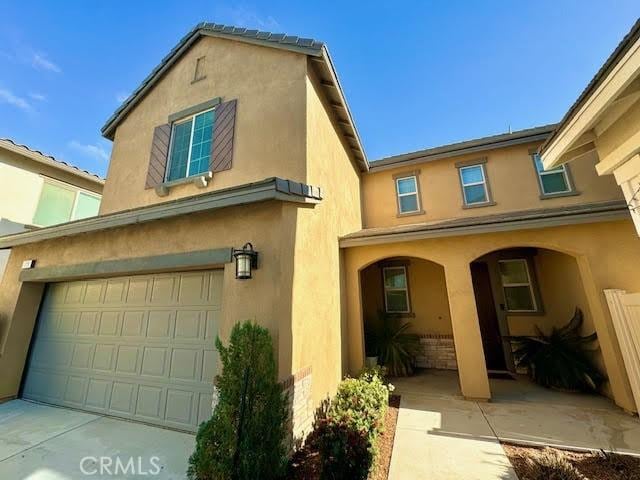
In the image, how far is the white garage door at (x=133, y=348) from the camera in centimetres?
462

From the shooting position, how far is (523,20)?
22.3 feet

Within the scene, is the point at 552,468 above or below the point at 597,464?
above

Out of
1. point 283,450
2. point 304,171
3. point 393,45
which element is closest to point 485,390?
point 283,450

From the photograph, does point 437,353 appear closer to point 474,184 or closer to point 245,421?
point 474,184

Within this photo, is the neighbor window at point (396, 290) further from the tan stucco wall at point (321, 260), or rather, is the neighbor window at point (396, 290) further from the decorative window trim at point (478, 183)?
the decorative window trim at point (478, 183)

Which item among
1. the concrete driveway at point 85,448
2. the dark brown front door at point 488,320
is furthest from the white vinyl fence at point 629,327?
the concrete driveway at point 85,448

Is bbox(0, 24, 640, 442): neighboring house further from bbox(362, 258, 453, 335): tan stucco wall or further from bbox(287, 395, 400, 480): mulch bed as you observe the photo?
bbox(287, 395, 400, 480): mulch bed

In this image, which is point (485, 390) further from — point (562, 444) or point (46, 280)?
point (46, 280)

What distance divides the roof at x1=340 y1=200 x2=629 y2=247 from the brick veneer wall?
428 centimetres

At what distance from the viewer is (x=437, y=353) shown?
862 centimetres

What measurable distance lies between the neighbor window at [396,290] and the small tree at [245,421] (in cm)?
677

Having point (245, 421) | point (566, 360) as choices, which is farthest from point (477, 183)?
point (245, 421)

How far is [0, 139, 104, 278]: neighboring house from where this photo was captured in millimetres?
8242

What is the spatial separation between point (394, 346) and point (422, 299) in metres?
2.17
